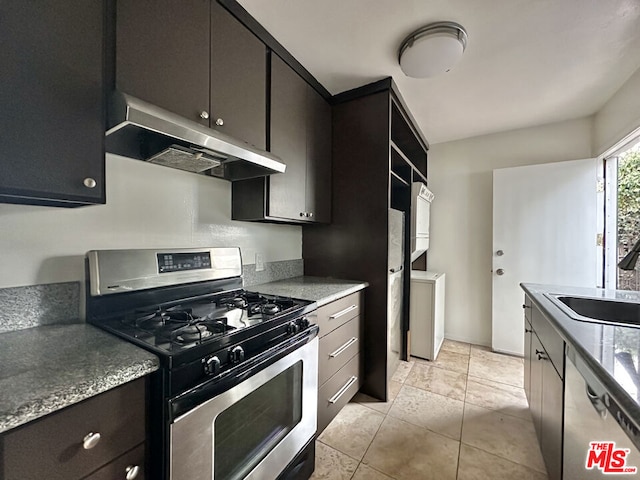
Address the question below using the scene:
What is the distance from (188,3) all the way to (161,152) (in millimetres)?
634

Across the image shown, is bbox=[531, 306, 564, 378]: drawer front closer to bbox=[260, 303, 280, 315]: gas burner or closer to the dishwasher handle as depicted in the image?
the dishwasher handle

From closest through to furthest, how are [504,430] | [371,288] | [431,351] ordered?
[504,430], [371,288], [431,351]

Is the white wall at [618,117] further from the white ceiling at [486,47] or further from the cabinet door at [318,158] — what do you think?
the cabinet door at [318,158]

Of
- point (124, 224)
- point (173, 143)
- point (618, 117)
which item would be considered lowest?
point (124, 224)

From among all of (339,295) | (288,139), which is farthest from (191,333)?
(288,139)

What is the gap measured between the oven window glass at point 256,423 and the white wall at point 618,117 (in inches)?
110

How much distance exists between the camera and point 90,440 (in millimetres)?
623

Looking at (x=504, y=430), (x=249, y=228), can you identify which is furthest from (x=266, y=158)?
(x=504, y=430)

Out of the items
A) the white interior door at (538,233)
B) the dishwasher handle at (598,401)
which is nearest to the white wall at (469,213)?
the white interior door at (538,233)

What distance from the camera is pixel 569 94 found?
2.18 metres

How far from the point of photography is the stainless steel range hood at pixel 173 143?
887 mm

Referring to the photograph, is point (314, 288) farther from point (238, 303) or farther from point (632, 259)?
point (632, 259)

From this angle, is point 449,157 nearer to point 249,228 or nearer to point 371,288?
point 371,288

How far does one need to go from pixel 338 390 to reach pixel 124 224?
1498mm
